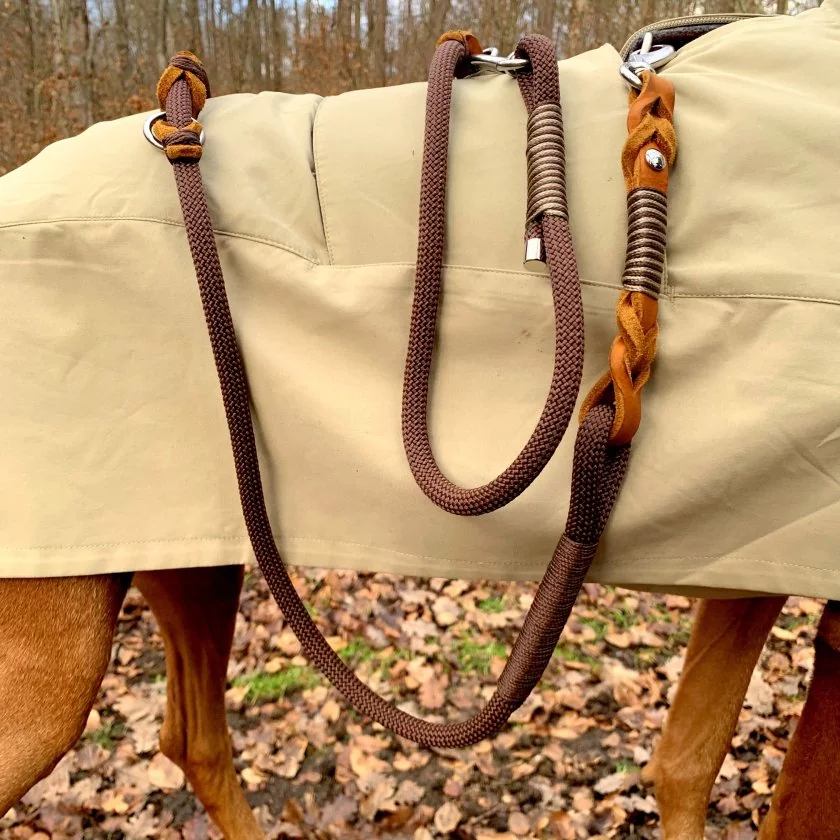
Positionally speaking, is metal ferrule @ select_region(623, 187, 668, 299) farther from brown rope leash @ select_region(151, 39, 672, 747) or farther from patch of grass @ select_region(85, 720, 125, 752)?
patch of grass @ select_region(85, 720, 125, 752)

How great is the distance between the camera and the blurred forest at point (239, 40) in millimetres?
5117

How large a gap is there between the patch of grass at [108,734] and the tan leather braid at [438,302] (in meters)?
2.01

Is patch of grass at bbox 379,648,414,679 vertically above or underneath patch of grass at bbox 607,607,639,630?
underneath

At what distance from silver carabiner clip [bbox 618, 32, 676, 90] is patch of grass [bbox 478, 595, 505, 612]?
2.39 m

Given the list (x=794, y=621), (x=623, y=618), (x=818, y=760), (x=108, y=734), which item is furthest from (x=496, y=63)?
(x=794, y=621)

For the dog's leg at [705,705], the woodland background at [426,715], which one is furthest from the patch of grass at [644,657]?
the dog's leg at [705,705]

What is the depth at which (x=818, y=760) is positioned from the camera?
1.25 metres

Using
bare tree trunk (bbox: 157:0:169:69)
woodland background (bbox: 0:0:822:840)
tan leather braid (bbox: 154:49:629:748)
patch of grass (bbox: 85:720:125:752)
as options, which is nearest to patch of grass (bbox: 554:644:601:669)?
woodland background (bbox: 0:0:822:840)

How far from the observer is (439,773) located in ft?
7.55

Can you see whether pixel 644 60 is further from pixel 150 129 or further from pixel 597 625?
pixel 597 625

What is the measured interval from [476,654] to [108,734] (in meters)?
1.33

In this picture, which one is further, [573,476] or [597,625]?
[597,625]

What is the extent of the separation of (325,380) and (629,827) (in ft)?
5.78

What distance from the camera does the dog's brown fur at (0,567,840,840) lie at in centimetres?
101
